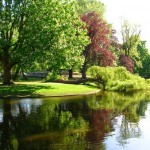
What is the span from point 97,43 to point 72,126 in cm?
4116

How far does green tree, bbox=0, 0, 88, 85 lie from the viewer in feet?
139

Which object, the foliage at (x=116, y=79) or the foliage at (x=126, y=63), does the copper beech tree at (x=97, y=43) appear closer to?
the foliage at (x=116, y=79)

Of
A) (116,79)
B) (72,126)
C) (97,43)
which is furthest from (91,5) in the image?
(72,126)

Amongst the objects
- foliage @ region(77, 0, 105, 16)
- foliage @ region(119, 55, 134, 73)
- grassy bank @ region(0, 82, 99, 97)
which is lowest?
grassy bank @ region(0, 82, 99, 97)

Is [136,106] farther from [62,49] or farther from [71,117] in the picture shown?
[62,49]

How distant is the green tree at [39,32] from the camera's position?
139 ft

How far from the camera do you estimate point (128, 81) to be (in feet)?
176

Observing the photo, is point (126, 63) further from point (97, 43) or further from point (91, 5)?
point (91, 5)

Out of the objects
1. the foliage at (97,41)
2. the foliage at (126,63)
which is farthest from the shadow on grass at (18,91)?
the foliage at (126,63)

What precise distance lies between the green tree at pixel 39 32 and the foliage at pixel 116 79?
975 centimetres

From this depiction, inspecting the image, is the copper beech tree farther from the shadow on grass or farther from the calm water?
the calm water

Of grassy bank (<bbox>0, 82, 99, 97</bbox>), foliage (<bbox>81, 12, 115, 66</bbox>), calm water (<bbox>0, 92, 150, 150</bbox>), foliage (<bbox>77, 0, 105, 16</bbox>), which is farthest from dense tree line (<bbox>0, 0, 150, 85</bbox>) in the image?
foliage (<bbox>77, 0, 105, 16</bbox>)

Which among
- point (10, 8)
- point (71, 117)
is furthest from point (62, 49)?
point (71, 117)

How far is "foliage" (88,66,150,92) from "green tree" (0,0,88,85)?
975 centimetres
